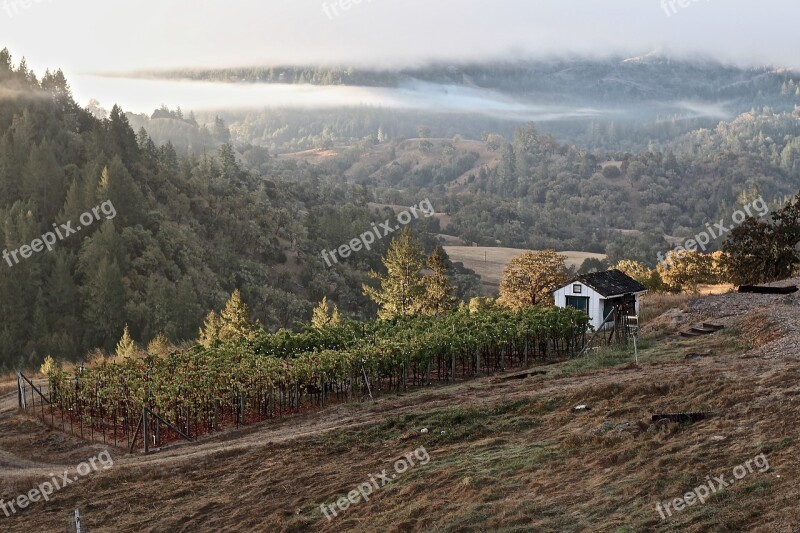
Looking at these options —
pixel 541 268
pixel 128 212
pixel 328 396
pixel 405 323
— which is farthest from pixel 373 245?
pixel 328 396

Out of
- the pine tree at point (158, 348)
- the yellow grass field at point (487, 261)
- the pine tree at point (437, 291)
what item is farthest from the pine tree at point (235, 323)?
the yellow grass field at point (487, 261)

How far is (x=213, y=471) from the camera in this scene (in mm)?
25156

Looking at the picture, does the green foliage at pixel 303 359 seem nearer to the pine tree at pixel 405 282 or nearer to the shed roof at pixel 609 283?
the shed roof at pixel 609 283

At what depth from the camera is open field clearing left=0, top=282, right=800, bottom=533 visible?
56.8ft

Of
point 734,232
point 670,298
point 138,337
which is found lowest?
point 138,337

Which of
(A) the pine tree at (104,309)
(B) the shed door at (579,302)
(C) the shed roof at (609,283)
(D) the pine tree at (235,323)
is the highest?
(C) the shed roof at (609,283)

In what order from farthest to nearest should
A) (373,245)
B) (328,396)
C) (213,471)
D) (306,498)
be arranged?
(373,245) < (328,396) < (213,471) < (306,498)

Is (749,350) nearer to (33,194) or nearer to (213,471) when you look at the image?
(213,471)

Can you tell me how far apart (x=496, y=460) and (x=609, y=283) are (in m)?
28.7

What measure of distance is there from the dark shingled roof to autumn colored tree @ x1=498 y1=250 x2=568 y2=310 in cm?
797

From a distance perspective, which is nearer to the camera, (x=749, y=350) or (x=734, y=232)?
(x=749, y=350)

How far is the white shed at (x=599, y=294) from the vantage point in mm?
47531

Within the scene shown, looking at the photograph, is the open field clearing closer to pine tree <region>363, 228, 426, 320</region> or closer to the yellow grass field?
pine tree <region>363, 228, 426, 320</region>

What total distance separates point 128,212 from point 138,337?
60.8ft
